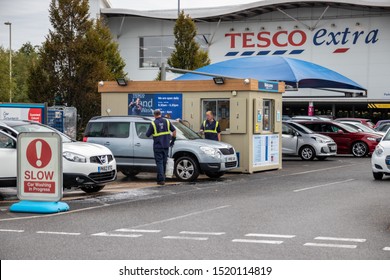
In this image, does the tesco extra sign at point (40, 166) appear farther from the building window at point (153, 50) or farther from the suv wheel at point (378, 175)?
the building window at point (153, 50)

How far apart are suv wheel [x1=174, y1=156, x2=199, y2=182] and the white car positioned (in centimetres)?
330

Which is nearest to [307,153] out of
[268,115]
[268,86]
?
[268,115]

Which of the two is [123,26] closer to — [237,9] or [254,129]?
[237,9]

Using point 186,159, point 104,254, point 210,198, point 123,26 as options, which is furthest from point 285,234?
point 123,26

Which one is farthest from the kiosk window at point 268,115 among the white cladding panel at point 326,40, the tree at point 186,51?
the white cladding panel at point 326,40

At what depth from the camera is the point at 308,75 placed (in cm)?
3170

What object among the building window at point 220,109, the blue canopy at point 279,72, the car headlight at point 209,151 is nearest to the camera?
the car headlight at point 209,151

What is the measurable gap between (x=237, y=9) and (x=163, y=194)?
4612 centimetres

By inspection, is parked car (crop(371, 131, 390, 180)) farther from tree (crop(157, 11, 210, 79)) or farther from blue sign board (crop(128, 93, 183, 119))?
tree (crop(157, 11, 210, 79))

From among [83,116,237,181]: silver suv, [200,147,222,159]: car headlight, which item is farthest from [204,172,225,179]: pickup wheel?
[200,147,222,159]: car headlight

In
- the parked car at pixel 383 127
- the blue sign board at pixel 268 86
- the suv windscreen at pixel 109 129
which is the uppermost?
the blue sign board at pixel 268 86

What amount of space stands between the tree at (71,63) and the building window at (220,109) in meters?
9.26

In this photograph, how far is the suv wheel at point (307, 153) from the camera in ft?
93.8

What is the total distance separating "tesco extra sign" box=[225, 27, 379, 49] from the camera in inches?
2288
